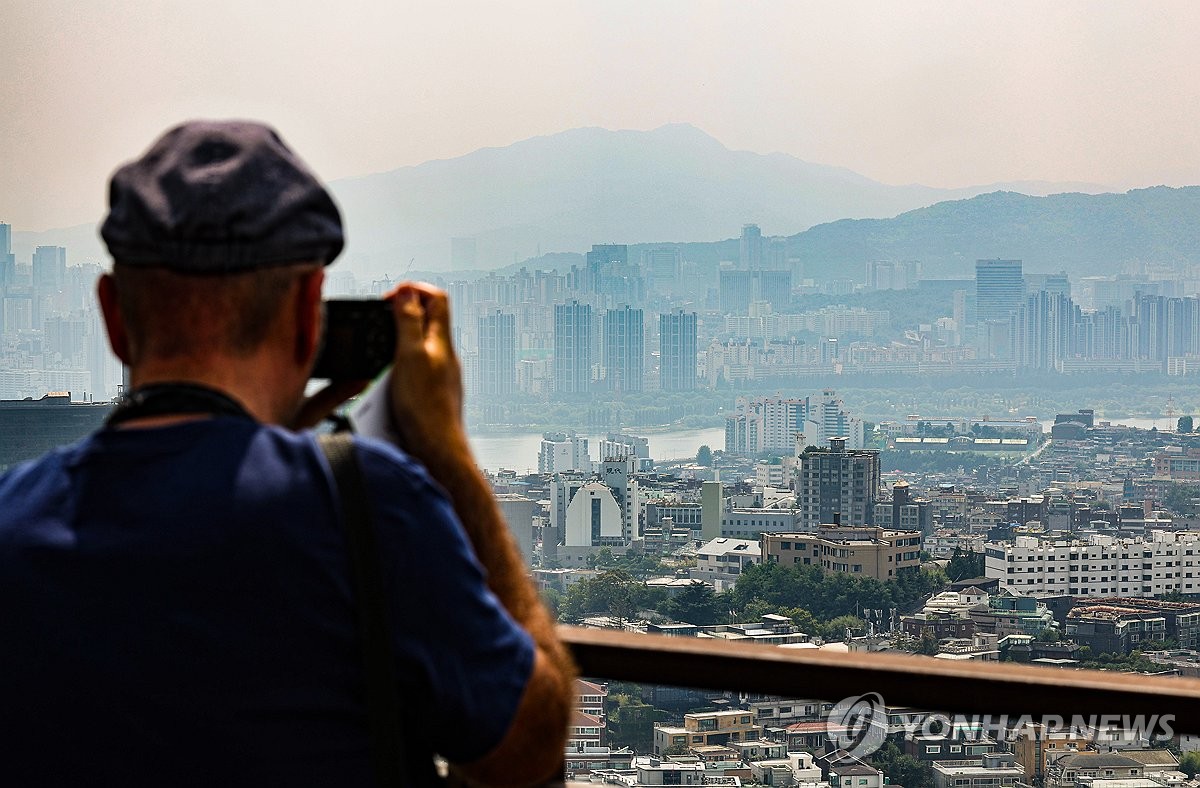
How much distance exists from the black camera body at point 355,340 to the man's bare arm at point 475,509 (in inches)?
1.0

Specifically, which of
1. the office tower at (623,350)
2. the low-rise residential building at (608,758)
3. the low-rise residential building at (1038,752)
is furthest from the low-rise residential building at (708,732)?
the office tower at (623,350)

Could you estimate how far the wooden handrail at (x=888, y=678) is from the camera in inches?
43.4

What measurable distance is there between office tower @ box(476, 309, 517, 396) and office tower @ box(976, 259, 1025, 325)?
14.4 m

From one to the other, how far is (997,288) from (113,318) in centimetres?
3872

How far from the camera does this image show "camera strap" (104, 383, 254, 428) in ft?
2.22

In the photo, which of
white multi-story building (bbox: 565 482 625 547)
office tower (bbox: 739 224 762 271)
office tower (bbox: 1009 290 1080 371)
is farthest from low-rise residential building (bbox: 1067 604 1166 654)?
office tower (bbox: 739 224 762 271)

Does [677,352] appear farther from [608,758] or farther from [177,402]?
[177,402]

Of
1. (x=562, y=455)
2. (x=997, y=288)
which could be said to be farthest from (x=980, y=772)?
(x=997, y=288)

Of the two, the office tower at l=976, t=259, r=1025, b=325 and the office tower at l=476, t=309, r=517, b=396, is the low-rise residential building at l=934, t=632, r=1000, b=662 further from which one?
the office tower at l=976, t=259, r=1025, b=325

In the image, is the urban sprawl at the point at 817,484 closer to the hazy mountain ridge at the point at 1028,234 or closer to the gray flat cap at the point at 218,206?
the gray flat cap at the point at 218,206

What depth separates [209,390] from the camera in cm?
68

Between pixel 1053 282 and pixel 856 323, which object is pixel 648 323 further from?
pixel 1053 282

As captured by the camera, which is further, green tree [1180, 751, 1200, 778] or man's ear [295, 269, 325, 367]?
green tree [1180, 751, 1200, 778]

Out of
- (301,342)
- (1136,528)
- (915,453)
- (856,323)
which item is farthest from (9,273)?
(856,323)
